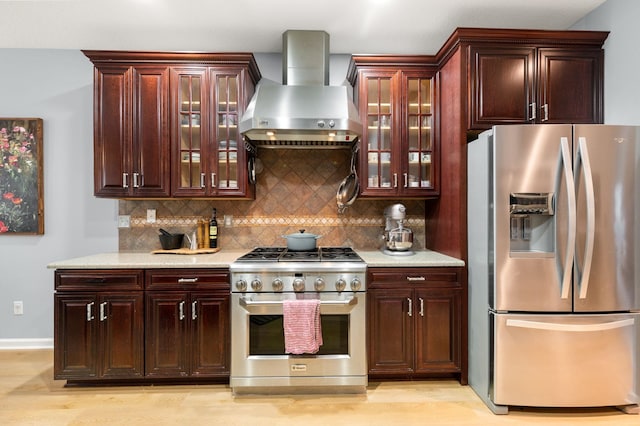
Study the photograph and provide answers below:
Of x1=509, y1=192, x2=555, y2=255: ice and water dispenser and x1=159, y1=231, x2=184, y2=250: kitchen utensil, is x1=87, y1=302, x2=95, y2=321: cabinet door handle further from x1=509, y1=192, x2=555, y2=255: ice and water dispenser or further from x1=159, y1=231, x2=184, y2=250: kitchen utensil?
x1=509, y1=192, x2=555, y2=255: ice and water dispenser

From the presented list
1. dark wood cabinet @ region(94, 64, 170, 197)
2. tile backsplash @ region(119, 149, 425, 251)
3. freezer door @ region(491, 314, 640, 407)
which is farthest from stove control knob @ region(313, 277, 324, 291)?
dark wood cabinet @ region(94, 64, 170, 197)

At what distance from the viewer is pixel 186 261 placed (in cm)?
256

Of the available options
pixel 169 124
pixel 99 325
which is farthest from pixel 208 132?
pixel 99 325

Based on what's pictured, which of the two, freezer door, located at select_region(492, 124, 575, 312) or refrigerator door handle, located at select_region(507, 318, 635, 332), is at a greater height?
freezer door, located at select_region(492, 124, 575, 312)

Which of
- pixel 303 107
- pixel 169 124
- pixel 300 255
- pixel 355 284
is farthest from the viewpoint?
pixel 169 124

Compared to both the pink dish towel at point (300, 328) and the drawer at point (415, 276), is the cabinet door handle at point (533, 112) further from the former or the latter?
the pink dish towel at point (300, 328)

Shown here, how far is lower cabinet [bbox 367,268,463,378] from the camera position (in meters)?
2.54

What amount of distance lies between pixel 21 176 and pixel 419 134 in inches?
143

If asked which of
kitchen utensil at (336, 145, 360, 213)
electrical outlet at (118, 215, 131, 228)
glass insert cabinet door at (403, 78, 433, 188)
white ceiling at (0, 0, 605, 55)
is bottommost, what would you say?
electrical outlet at (118, 215, 131, 228)

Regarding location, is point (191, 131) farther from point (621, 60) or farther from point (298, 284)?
point (621, 60)

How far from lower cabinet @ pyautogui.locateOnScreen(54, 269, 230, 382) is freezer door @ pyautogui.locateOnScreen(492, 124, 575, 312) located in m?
1.91

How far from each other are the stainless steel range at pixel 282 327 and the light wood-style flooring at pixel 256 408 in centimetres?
12

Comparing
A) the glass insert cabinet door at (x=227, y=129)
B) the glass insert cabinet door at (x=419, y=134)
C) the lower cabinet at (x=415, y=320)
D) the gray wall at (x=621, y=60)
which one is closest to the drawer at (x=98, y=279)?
the glass insert cabinet door at (x=227, y=129)

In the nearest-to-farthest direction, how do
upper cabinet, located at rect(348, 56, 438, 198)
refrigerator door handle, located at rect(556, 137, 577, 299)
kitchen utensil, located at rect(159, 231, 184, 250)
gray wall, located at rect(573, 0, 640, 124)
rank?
refrigerator door handle, located at rect(556, 137, 577, 299) → gray wall, located at rect(573, 0, 640, 124) → upper cabinet, located at rect(348, 56, 438, 198) → kitchen utensil, located at rect(159, 231, 184, 250)
